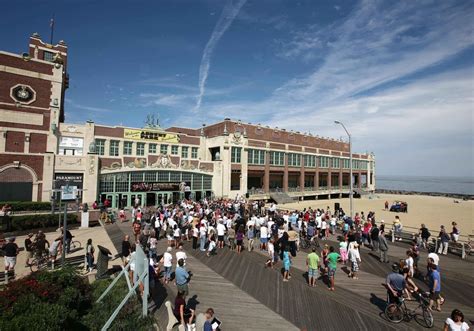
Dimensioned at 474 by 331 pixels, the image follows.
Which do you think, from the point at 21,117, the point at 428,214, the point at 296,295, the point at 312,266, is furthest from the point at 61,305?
the point at 428,214

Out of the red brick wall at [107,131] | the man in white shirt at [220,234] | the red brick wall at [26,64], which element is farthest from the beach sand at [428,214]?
the red brick wall at [26,64]

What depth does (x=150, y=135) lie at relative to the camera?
33906 mm

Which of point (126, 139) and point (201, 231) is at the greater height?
point (126, 139)

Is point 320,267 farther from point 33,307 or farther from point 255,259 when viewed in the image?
point 33,307

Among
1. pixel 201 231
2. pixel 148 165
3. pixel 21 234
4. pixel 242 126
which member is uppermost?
pixel 242 126

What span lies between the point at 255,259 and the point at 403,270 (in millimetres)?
6964

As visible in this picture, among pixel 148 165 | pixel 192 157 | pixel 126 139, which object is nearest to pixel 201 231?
pixel 148 165

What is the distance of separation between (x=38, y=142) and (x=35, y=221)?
10.8 m

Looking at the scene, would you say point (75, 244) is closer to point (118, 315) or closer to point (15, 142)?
point (118, 315)

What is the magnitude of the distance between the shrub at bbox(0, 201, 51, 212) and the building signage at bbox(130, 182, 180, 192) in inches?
352

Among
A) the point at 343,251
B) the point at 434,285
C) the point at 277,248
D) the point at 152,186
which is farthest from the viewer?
the point at 152,186

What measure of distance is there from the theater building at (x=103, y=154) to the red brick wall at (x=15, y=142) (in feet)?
0.25

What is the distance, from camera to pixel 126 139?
32062mm

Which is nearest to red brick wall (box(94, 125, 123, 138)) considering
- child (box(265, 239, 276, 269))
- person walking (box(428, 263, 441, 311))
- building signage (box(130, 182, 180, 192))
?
building signage (box(130, 182, 180, 192))
